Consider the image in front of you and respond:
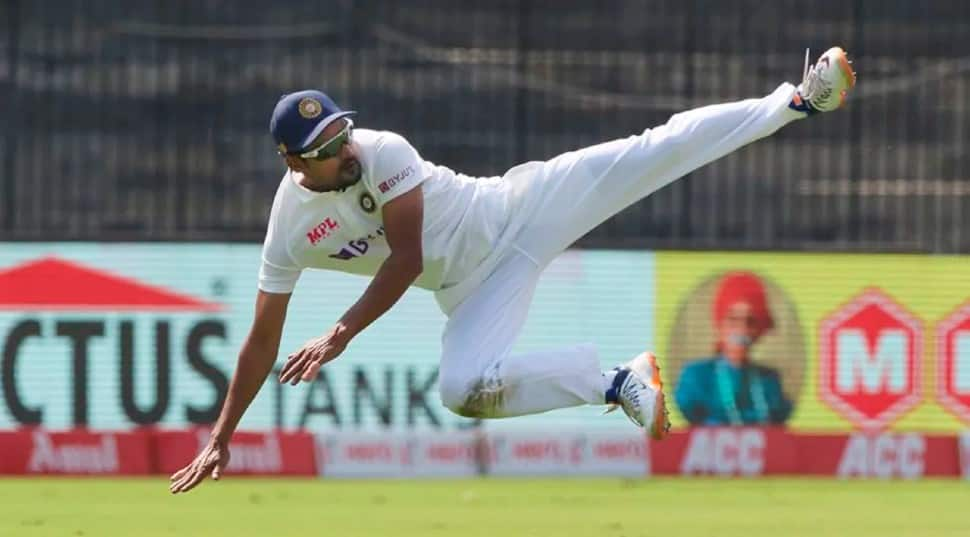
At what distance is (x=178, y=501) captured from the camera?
10641 mm

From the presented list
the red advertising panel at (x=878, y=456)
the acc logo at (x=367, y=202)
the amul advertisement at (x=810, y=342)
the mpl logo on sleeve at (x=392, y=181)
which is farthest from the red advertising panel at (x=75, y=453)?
the mpl logo on sleeve at (x=392, y=181)

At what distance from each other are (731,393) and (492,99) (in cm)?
230

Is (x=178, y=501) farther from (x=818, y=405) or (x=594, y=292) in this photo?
(x=818, y=405)

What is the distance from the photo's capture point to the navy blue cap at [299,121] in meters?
7.22

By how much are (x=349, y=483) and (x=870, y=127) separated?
4.04 m

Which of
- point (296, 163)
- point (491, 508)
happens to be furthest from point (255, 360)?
point (491, 508)

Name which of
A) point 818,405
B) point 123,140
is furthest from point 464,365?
point 123,140

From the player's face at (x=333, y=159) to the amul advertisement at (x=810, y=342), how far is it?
523 cm

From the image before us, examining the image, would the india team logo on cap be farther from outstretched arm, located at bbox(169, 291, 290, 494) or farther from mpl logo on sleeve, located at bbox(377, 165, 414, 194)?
outstretched arm, located at bbox(169, 291, 290, 494)

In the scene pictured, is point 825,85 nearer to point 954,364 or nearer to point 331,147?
point 331,147

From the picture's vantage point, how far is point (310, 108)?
726 centimetres

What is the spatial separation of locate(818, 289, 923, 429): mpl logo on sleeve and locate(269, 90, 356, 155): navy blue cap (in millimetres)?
5782

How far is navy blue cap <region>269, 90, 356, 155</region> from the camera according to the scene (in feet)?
23.7

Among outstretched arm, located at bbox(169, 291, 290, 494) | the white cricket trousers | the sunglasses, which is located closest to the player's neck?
the sunglasses
